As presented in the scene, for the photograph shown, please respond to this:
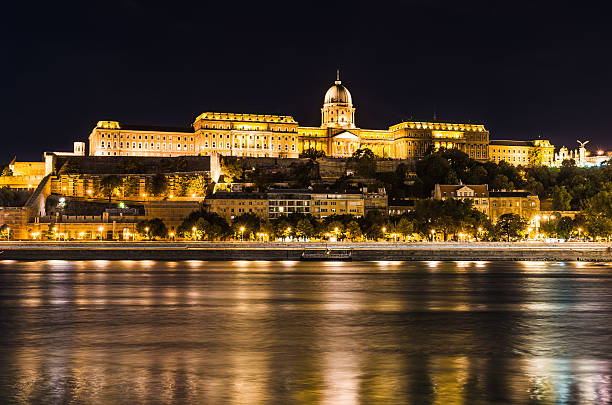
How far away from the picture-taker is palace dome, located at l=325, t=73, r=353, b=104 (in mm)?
120625

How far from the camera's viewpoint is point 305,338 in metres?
22.3

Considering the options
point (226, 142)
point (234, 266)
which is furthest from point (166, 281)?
point (226, 142)

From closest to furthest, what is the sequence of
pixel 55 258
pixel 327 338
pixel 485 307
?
pixel 327 338 < pixel 485 307 < pixel 55 258

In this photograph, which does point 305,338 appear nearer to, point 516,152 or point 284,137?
point 284,137

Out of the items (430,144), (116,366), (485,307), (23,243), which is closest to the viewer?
(116,366)

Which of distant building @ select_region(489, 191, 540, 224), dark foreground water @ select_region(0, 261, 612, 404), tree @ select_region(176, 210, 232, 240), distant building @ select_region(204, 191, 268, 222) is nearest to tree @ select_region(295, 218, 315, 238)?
tree @ select_region(176, 210, 232, 240)

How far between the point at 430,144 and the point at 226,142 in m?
31.0

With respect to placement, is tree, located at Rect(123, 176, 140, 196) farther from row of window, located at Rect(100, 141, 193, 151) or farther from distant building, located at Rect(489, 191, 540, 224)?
distant building, located at Rect(489, 191, 540, 224)

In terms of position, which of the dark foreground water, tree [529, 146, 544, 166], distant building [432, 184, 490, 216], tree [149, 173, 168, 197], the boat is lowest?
the dark foreground water

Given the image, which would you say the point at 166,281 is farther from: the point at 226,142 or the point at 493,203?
the point at 226,142

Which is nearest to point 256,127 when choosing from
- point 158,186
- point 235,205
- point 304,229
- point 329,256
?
point 158,186

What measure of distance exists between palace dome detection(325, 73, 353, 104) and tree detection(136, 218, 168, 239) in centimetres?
6098

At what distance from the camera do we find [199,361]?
1862 cm

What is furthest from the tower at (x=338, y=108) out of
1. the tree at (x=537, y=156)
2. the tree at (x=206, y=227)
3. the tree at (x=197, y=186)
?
the tree at (x=206, y=227)
